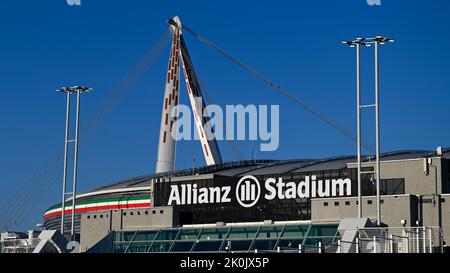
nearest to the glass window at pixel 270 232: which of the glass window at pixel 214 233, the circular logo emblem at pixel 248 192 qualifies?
the glass window at pixel 214 233

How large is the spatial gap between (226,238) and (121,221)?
49.4 feet

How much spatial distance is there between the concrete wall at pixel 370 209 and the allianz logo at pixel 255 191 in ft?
3.39

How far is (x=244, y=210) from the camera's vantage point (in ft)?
262

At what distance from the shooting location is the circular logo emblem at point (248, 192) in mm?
79250

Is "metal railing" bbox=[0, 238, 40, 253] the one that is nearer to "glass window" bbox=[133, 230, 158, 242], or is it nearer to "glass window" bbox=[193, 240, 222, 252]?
"glass window" bbox=[133, 230, 158, 242]

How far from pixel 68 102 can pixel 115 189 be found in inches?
1582

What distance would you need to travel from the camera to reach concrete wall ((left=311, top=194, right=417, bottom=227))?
228 ft

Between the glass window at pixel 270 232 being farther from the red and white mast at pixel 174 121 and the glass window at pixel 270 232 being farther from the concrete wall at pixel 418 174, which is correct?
the red and white mast at pixel 174 121

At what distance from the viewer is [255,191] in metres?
79.4

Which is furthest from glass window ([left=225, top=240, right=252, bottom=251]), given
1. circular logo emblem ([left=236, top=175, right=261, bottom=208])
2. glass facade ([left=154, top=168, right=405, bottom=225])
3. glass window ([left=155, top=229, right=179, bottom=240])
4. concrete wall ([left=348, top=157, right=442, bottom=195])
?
concrete wall ([left=348, top=157, right=442, bottom=195])

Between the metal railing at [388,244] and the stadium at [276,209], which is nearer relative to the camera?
the metal railing at [388,244]

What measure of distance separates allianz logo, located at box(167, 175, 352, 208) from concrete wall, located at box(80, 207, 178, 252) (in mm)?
1531
